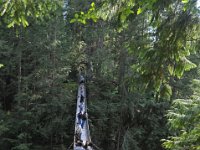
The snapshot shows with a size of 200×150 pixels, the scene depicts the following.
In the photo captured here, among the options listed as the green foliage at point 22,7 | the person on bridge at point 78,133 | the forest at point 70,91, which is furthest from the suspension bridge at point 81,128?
the green foliage at point 22,7

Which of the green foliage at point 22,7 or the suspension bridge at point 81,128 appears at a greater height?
the green foliage at point 22,7

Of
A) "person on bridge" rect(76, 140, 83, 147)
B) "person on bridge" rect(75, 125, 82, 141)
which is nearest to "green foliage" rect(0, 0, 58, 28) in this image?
"person on bridge" rect(76, 140, 83, 147)

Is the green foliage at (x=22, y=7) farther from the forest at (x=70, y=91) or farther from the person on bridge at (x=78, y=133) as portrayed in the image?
the person on bridge at (x=78, y=133)

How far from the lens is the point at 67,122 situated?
12.3 metres

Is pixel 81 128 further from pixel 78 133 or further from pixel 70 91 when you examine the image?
pixel 70 91

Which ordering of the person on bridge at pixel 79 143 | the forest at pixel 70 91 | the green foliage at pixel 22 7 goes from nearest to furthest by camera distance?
the green foliage at pixel 22 7
the person on bridge at pixel 79 143
the forest at pixel 70 91

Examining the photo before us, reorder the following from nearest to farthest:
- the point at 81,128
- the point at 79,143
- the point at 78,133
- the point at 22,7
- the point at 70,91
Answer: the point at 22,7 < the point at 79,143 < the point at 78,133 < the point at 81,128 < the point at 70,91

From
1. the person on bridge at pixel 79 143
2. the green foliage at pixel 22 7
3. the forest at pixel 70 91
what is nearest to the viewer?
the green foliage at pixel 22 7

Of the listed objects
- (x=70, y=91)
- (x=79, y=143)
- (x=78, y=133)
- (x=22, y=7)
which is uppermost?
(x=22, y=7)

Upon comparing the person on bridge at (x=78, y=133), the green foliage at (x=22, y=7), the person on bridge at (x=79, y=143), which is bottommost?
the person on bridge at (x=79, y=143)

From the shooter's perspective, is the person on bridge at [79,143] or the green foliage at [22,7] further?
the person on bridge at [79,143]

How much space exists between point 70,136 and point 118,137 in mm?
2473

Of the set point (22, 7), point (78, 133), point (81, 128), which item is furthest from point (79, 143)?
point (22, 7)

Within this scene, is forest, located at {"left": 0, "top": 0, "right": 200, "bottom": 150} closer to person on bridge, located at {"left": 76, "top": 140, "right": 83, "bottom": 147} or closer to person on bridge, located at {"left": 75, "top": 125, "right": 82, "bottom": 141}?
person on bridge, located at {"left": 76, "top": 140, "right": 83, "bottom": 147}
